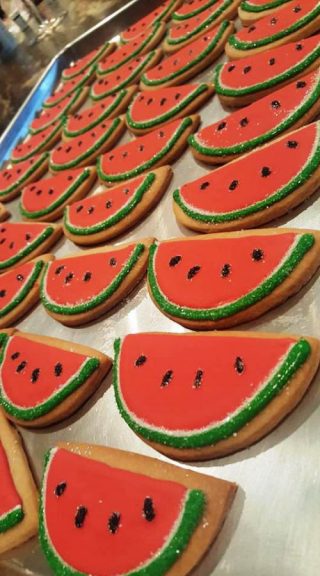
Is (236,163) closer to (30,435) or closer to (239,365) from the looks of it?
(239,365)

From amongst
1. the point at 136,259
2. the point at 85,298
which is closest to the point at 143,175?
the point at 136,259

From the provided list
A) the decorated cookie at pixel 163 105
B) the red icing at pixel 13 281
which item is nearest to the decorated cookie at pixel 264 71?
the decorated cookie at pixel 163 105

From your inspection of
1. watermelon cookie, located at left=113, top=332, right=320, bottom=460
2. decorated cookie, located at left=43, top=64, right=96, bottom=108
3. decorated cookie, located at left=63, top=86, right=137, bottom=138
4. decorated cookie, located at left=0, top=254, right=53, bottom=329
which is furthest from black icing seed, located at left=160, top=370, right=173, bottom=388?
decorated cookie, located at left=43, top=64, right=96, bottom=108

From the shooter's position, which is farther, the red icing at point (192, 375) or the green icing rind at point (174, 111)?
the green icing rind at point (174, 111)

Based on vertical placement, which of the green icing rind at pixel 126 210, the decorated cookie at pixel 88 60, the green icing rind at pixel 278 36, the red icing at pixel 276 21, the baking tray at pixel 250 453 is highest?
the decorated cookie at pixel 88 60

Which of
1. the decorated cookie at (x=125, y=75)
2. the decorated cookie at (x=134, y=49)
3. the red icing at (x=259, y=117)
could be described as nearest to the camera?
the red icing at (x=259, y=117)

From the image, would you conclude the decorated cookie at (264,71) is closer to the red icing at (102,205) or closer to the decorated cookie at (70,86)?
the red icing at (102,205)

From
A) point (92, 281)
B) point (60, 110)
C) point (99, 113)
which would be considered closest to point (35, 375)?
point (92, 281)
